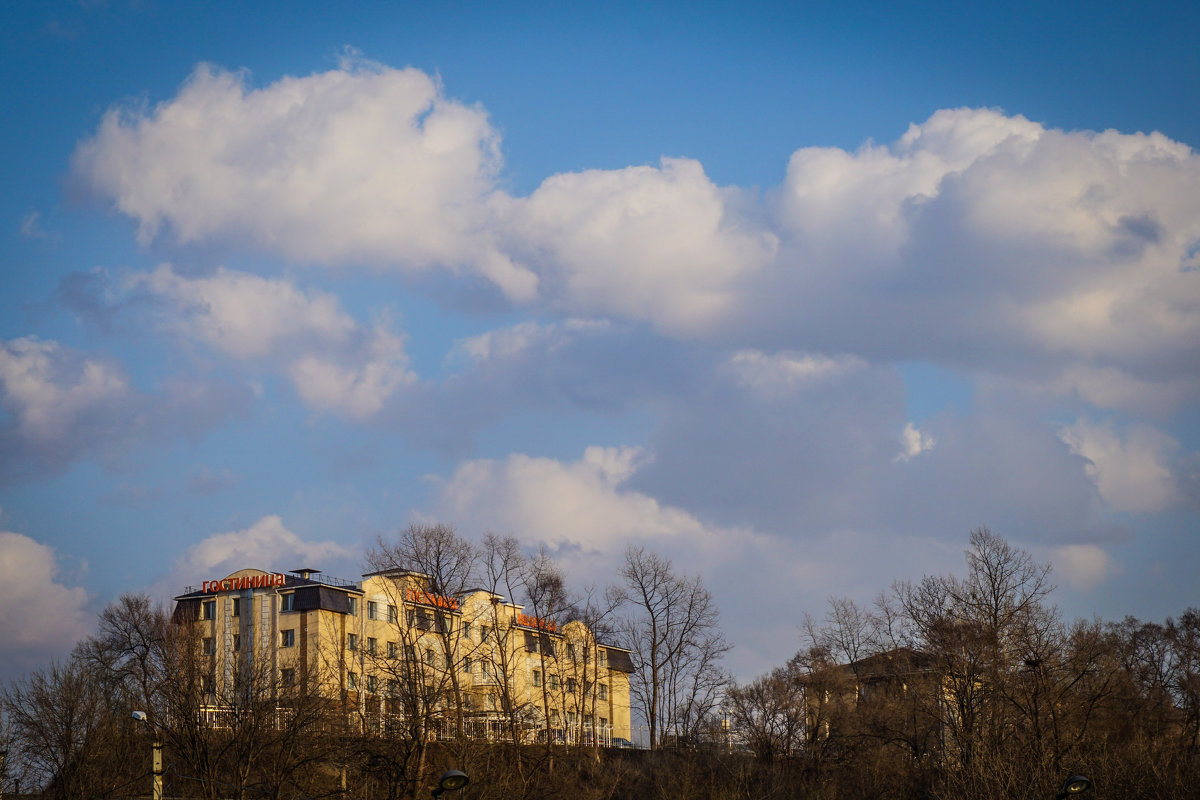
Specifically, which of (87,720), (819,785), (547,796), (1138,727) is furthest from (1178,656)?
(87,720)

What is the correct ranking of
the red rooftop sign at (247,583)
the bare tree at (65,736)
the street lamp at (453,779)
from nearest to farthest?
1. the street lamp at (453,779)
2. the bare tree at (65,736)
3. the red rooftop sign at (247,583)

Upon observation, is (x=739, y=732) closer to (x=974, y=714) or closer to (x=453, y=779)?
(x=974, y=714)

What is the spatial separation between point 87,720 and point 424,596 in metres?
19.2

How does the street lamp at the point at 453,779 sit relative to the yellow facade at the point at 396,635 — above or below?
below

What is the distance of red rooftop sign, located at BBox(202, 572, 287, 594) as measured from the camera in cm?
7938

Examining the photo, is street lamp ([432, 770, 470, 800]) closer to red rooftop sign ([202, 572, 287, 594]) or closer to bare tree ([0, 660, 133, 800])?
bare tree ([0, 660, 133, 800])

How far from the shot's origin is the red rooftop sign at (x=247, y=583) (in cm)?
7938

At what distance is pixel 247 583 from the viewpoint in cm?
8019

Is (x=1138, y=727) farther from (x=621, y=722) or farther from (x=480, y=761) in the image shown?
(x=621, y=722)

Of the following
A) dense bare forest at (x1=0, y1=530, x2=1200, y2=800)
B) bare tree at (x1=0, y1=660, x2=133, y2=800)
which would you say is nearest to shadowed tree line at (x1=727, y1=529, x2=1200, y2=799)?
dense bare forest at (x1=0, y1=530, x2=1200, y2=800)

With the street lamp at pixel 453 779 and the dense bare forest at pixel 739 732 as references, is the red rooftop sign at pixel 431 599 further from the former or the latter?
the street lamp at pixel 453 779

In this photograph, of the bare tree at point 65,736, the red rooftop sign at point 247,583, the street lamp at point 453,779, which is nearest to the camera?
the street lamp at point 453,779

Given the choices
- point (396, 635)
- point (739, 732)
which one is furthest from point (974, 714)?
point (396, 635)

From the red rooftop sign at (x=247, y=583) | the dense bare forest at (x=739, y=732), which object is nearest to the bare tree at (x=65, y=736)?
the dense bare forest at (x=739, y=732)
